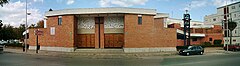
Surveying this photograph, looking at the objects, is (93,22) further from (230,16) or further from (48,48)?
(230,16)

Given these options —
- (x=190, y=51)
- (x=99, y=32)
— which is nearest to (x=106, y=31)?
(x=99, y=32)

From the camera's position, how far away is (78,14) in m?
35.8

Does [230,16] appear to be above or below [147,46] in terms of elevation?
above

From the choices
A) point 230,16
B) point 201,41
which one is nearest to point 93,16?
point 201,41

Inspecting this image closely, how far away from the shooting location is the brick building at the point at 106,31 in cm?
3497

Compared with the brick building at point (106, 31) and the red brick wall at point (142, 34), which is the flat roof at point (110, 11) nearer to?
the brick building at point (106, 31)

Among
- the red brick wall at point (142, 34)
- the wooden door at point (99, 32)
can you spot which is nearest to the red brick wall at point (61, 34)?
the wooden door at point (99, 32)

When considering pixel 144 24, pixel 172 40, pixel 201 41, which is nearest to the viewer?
pixel 144 24

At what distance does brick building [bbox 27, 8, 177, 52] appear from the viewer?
34969 mm

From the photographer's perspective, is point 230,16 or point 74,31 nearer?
point 74,31

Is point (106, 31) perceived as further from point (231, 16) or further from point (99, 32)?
point (231, 16)

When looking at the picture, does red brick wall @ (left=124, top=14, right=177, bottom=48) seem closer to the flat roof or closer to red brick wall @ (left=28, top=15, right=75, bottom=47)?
the flat roof

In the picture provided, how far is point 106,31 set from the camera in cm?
3753

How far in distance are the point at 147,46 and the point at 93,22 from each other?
900 centimetres
